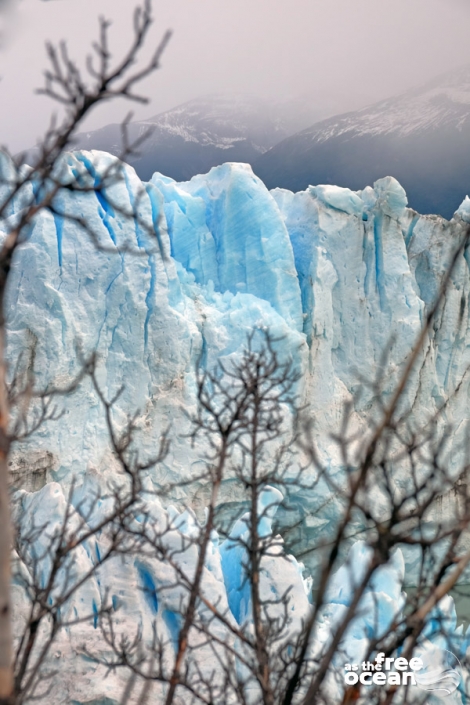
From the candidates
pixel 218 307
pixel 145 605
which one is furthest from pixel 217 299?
pixel 145 605

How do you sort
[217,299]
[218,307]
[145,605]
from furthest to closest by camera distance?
[217,299], [218,307], [145,605]

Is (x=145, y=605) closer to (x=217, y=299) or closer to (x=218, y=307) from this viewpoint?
(x=218, y=307)

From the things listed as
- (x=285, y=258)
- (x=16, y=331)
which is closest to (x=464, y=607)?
(x=285, y=258)

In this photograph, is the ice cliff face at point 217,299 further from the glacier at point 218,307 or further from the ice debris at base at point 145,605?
the ice debris at base at point 145,605

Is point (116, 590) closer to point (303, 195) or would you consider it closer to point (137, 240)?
point (137, 240)

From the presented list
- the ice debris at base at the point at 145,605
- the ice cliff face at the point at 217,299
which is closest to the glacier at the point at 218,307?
the ice cliff face at the point at 217,299

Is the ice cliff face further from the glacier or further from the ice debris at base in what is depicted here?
the ice debris at base

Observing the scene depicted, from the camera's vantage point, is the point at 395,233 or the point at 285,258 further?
the point at 395,233

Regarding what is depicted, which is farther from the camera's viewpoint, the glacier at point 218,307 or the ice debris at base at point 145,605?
the glacier at point 218,307
